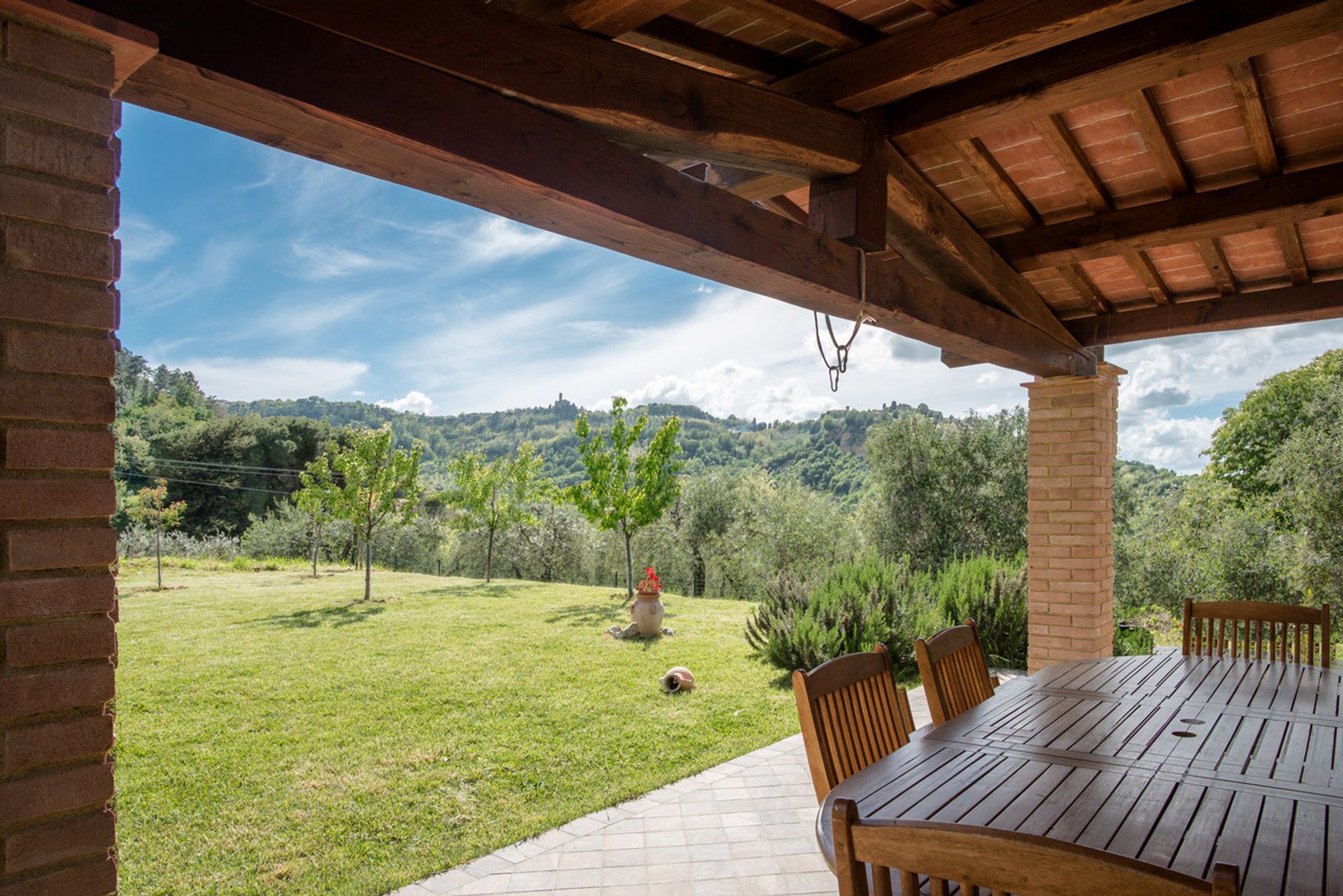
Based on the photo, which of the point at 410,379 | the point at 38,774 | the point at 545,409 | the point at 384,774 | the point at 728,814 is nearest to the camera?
the point at 38,774

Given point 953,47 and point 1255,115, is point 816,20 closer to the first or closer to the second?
point 953,47

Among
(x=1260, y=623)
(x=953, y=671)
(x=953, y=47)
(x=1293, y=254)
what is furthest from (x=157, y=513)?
(x=1293, y=254)

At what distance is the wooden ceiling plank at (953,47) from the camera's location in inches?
77.1

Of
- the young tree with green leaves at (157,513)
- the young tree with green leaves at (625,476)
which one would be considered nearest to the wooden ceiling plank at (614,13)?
the young tree with green leaves at (625,476)

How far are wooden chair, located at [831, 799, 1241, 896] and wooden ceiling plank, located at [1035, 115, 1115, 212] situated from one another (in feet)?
8.20

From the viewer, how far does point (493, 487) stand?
A: 1384 cm

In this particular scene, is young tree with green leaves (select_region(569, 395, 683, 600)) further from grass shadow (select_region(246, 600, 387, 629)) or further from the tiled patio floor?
the tiled patio floor

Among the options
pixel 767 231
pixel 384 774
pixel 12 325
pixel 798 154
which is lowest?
pixel 384 774

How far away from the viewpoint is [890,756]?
1.95m

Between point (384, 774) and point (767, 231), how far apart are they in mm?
3704

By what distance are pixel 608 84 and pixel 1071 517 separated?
3.85 m

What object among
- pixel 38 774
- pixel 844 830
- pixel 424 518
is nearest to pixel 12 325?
pixel 38 774

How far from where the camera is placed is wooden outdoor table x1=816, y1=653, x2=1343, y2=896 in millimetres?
1458

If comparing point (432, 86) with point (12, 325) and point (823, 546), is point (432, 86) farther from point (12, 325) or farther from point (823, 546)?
point (823, 546)
